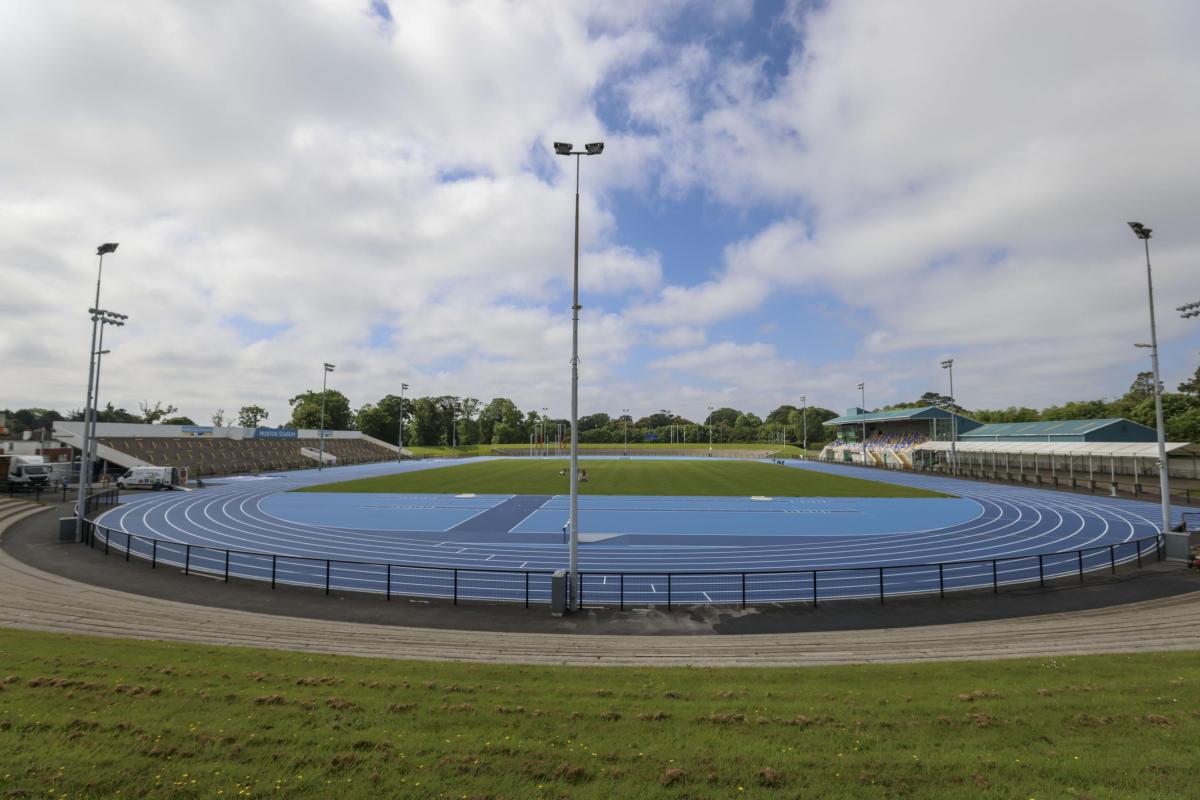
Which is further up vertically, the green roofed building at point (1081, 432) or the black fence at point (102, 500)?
the green roofed building at point (1081, 432)

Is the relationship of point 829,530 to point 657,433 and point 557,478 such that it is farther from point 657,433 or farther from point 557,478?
point 657,433

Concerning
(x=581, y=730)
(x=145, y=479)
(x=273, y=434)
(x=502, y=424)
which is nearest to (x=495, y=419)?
(x=502, y=424)

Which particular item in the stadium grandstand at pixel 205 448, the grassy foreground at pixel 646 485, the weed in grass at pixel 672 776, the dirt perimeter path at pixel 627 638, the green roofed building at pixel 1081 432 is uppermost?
the green roofed building at pixel 1081 432

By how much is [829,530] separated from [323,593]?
22.6 metres

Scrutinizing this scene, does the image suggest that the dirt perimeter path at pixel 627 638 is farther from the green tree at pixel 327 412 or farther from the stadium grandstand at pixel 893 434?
the green tree at pixel 327 412

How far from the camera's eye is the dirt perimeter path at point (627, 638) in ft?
34.5

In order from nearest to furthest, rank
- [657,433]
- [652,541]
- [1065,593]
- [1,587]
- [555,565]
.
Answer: [1,587] < [1065,593] < [555,565] < [652,541] < [657,433]

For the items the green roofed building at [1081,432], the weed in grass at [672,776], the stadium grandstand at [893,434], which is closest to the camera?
the weed in grass at [672,776]

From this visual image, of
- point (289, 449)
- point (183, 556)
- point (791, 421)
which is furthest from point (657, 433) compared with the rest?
point (183, 556)

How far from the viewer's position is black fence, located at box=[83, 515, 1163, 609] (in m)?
15.7

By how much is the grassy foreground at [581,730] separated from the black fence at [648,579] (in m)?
6.20

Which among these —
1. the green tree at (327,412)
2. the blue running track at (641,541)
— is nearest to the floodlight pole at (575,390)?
the blue running track at (641,541)

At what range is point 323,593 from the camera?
51.0 ft

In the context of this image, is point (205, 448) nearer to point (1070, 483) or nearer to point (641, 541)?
point (641, 541)
